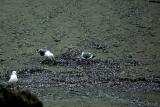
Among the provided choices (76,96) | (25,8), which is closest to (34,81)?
(76,96)

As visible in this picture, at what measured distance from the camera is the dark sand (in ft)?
67.1

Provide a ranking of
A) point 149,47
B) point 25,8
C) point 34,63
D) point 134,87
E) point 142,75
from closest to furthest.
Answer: point 134,87 < point 142,75 < point 34,63 < point 149,47 < point 25,8

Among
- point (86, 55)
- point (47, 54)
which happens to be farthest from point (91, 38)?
point (47, 54)

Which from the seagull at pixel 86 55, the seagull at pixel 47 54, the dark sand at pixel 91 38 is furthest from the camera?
the seagull at pixel 86 55

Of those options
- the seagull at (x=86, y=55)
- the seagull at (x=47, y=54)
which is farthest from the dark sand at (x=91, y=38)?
the seagull at (x=86, y=55)

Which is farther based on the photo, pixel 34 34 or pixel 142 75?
pixel 34 34

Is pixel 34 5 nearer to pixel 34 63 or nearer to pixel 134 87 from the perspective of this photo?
pixel 34 63

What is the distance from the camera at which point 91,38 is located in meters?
28.7

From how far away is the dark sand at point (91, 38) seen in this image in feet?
67.1

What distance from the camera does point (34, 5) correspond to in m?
34.3

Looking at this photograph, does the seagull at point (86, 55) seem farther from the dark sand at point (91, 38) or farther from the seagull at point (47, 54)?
the seagull at point (47, 54)

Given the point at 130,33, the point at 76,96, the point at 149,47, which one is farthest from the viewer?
the point at 130,33

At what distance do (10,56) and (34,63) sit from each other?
1788 millimetres

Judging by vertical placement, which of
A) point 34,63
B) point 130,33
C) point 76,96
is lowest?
point 76,96
